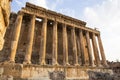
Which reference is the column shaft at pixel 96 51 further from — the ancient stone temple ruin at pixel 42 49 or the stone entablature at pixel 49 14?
the stone entablature at pixel 49 14

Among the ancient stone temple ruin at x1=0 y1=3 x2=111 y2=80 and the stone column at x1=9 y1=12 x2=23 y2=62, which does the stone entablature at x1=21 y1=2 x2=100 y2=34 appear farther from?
the stone column at x1=9 y1=12 x2=23 y2=62

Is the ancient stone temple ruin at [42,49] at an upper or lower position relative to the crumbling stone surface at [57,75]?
upper

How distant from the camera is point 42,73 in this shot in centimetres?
1439

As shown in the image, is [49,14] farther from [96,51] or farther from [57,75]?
[96,51]

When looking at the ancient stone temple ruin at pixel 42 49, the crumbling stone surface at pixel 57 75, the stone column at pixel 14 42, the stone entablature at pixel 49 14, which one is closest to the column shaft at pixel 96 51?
the ancient stone temple ruin at pixel 42 49

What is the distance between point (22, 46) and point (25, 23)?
3696 mm

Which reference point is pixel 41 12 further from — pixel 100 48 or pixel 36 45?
pixel 100 48

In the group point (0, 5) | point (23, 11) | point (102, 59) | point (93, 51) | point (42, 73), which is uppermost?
point (23, 11)

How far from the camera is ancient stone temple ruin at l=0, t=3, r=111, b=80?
46.2 ft

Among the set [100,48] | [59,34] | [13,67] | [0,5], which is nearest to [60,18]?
[59,34]

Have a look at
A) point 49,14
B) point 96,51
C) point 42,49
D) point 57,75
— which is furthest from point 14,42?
point 96,51

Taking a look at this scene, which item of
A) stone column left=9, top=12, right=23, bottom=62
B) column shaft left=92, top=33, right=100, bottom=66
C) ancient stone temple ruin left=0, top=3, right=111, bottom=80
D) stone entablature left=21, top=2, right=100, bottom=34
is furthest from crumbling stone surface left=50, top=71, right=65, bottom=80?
stone entablature left=21, top=2, right=100, bottom=34

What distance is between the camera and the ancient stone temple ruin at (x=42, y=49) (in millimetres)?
14073

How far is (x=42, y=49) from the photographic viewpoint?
16.3 metres
